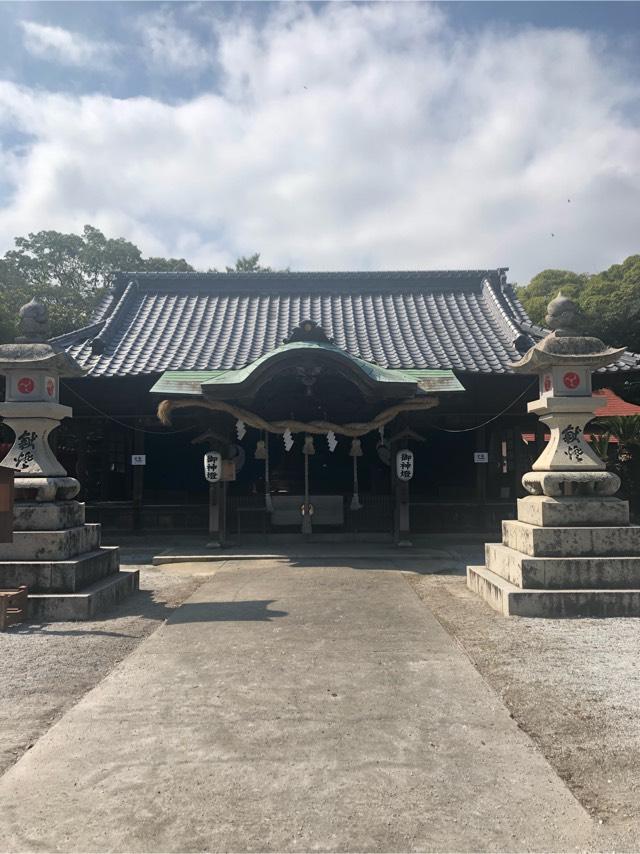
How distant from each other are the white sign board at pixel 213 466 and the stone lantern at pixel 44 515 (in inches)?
146

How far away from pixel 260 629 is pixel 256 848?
3667 mm

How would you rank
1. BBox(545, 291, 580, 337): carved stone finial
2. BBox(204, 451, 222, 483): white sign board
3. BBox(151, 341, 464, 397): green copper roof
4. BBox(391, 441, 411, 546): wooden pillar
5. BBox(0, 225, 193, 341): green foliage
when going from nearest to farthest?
BBox(545, 291, 580, 337): carved stone finial, BBox(151, 341, 464, 397): green copper roof, BBox(204, 451, 222, 483): white sign board, BBox(391, 441, 411, 546): wooden pillar, BBox(0, 225, 193, 341): green foliage

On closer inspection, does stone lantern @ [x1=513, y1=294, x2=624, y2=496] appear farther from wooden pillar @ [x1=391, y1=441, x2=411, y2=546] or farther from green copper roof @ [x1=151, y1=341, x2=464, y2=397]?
wooden pillar @ [x1=391, y1=441, x2=411, y2=546]

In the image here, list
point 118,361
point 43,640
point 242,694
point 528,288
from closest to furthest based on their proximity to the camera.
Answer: point 242,694 < point 43,640 < point 118,361 < point 528,288

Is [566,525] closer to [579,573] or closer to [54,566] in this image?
[579,573]

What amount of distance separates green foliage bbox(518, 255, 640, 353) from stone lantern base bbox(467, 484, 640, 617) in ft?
71.9

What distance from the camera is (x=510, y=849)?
2648 millimetres

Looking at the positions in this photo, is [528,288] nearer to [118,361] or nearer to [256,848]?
[118,361]

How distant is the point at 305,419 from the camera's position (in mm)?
13320

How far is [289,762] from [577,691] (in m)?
2.41

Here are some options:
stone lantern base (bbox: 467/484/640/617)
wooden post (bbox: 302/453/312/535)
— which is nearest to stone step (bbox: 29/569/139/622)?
stone lantern base (bbox: 467/484/640/617)

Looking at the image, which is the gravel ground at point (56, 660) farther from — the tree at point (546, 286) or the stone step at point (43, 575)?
the tree at point (546, 286)

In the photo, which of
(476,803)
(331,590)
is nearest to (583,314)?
(331,590)

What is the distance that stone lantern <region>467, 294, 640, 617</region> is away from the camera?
685cm
